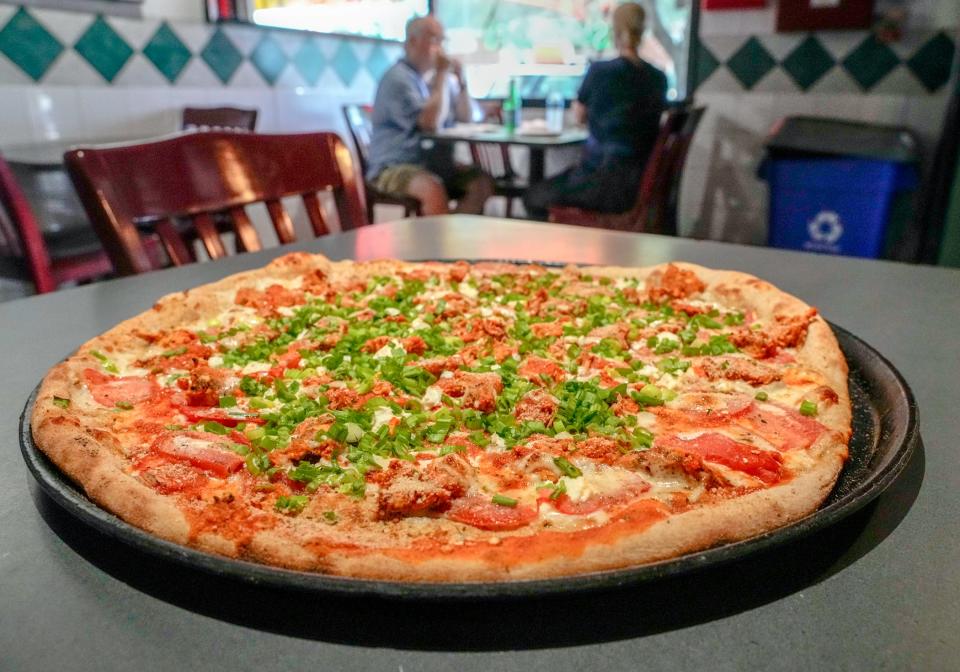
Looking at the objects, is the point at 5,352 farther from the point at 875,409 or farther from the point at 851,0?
the point at 851,0

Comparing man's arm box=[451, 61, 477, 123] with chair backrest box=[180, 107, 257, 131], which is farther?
man's arm box=[451, 61, 477, 123]

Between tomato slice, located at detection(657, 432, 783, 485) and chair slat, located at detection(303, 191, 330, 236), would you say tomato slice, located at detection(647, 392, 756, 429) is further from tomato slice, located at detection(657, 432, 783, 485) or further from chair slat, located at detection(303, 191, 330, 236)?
chair slat, located at detection(303, 191, 330, 236)

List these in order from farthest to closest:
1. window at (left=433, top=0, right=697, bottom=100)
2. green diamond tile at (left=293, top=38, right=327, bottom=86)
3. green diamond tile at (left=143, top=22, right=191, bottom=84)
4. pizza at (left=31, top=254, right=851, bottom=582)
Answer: window at (left=433, top=0, right=697, bottom=100) → green diamond tile at (left=293, top=38, right=327, bottom=86) → green diamond tile at (left=143, top=22, right=191, bottom=84) → pizza at (left=31, top=254, right=851, bottom=582)

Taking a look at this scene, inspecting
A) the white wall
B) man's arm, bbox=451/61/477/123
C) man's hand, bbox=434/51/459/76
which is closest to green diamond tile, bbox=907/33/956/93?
the white wall

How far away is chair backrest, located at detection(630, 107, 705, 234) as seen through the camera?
162 inches

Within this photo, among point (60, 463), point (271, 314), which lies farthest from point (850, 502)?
point (271, 314)

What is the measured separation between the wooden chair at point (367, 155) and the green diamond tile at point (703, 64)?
8.00 ft

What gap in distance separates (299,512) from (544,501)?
28 cm

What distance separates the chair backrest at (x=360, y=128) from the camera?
550 centimetres

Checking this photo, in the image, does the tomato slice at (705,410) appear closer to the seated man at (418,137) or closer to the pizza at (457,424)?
the pizza at (457,424)

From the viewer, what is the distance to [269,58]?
5.47 m

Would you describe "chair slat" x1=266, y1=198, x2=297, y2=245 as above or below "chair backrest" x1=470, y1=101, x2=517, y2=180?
above

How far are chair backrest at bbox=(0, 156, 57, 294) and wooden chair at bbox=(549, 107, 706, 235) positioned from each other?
2.65 metres

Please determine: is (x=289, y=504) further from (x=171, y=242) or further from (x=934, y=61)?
(x=934, y=61)
